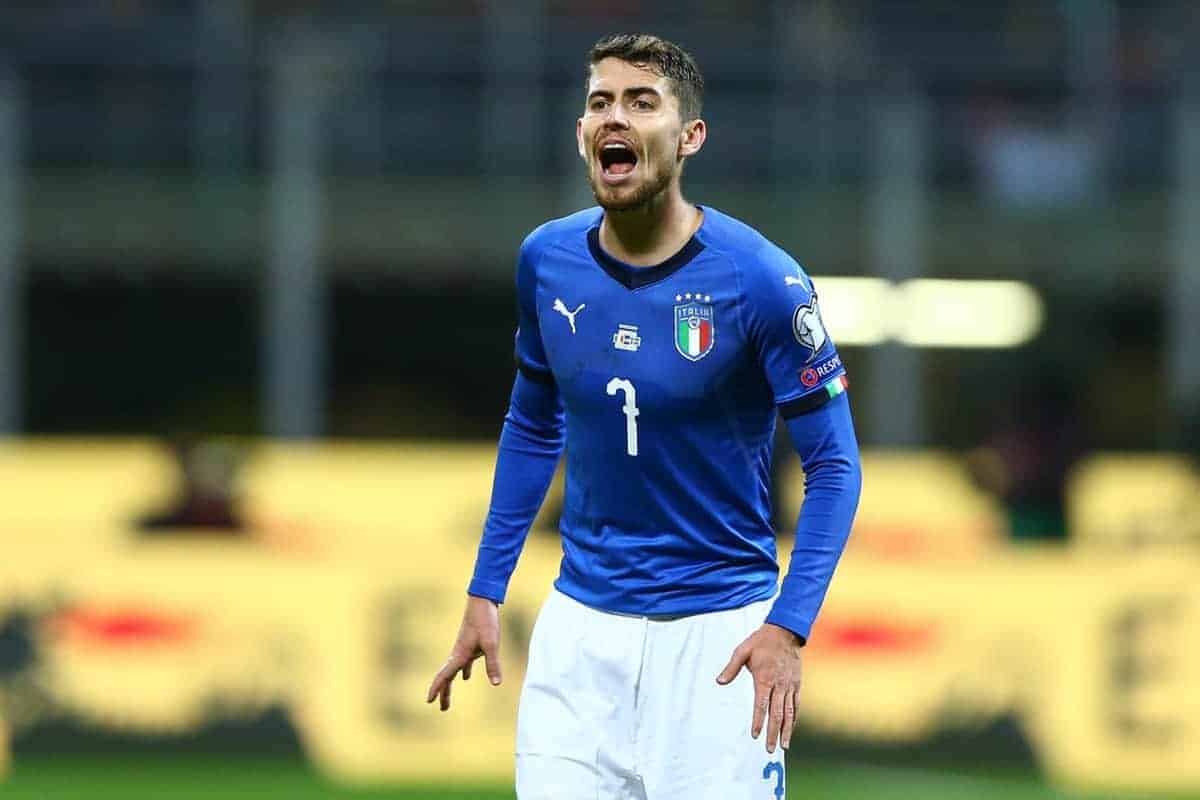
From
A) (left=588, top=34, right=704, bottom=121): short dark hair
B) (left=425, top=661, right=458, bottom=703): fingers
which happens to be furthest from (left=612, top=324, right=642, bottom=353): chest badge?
(left=425, top=661, right=458, bottom=703): fingers

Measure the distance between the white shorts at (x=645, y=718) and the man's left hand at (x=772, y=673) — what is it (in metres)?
0.24

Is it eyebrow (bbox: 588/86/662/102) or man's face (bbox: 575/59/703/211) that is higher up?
eyebrow (bbox: 588/86/662/102)

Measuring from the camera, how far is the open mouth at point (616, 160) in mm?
4125

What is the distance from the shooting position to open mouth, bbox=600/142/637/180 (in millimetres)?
4125

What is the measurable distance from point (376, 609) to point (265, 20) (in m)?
9.72

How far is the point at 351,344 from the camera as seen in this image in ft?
61.7

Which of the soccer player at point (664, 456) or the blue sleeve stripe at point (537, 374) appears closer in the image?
the soccer player at point (664, 456)

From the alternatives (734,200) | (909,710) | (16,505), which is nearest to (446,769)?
(909,710)

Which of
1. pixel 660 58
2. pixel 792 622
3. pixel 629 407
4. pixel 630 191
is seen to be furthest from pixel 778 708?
pixel 660 58

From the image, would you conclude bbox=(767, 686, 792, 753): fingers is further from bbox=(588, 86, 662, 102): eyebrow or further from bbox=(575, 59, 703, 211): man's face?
bbox=(588, 86, 662, 102): eyebrow

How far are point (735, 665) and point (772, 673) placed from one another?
0.07 meters

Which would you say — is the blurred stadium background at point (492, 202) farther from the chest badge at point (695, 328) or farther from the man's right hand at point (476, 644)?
the chest badge at point (695, 328)

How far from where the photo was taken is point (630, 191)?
4117 mm

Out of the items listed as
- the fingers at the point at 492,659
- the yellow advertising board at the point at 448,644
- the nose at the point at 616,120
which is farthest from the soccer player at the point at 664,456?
the yellow advertising board at the point at 448,644
